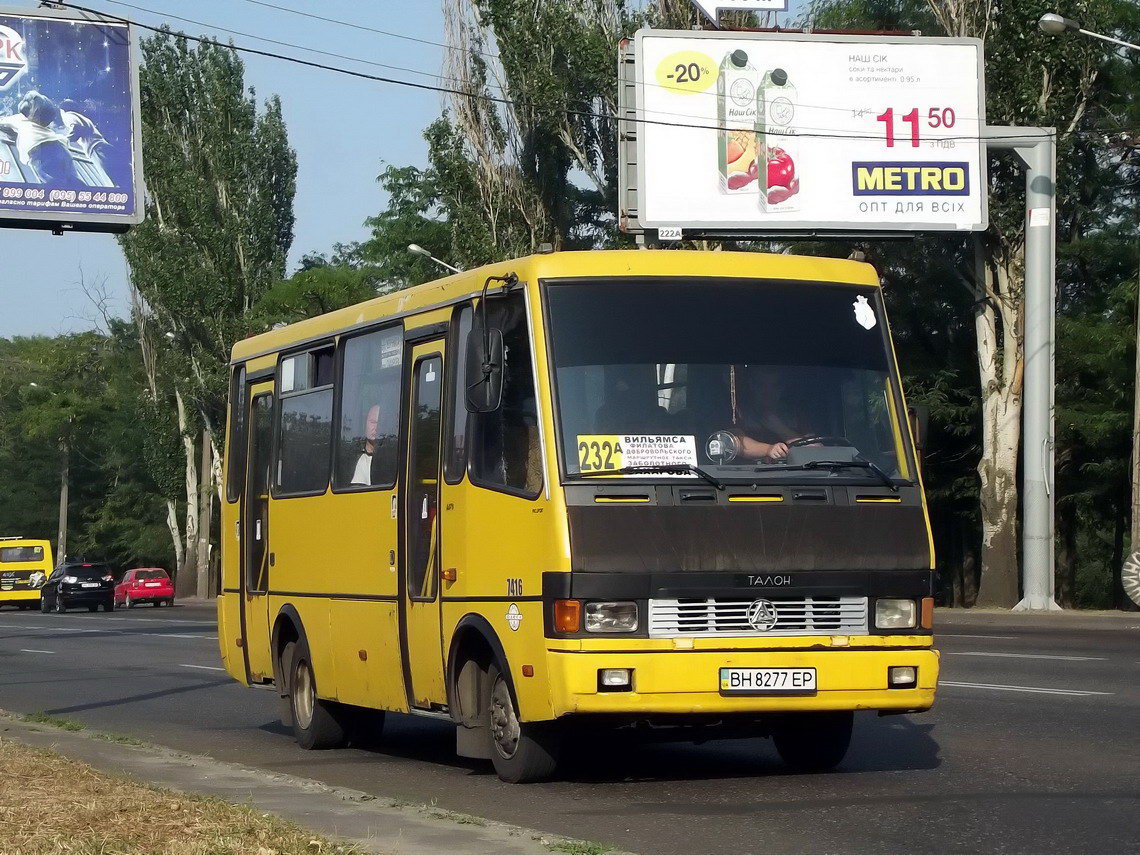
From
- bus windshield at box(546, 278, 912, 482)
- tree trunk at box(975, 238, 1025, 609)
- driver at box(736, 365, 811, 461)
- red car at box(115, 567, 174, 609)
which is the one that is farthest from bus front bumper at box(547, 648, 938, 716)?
red car at box(115, 567, 174, 609)

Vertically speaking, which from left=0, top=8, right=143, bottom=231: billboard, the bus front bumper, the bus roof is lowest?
the bus front bumper

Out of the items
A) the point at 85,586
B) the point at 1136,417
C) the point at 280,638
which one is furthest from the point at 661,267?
the point at 85,586

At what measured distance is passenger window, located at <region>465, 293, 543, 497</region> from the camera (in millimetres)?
10320

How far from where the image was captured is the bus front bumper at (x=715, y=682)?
974cm

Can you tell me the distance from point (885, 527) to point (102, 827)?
14.0ft

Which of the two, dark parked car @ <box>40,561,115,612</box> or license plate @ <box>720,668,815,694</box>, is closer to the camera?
license plate @ <box>720,668,815,694</box>

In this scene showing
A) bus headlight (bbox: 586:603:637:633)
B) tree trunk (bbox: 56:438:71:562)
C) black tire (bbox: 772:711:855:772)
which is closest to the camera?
bus headlight (bbox: 586:603:637:633)

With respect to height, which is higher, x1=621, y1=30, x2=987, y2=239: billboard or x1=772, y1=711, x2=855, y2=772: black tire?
x1=621, y1=30, x2=987, y2=239: billboard

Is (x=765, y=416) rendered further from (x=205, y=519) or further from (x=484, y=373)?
(x=205, y=519)

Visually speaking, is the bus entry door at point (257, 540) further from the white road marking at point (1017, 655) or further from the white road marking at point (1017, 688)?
the white road marking at point (1017, 655)

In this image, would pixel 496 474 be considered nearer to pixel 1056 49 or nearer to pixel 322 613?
pixel 322 613

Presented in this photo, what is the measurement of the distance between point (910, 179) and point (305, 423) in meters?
24.7

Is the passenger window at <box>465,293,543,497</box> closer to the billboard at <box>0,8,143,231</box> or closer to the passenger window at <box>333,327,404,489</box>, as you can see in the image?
the passenger window at <box>333,327,404,489</box>

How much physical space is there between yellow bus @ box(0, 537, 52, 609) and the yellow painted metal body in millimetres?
61708
